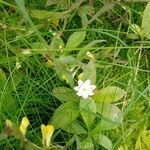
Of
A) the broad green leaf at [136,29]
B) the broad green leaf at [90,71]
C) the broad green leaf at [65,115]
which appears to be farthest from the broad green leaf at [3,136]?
the broad green leaf at [136,29]

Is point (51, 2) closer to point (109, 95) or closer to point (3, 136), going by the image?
point (109, 95)

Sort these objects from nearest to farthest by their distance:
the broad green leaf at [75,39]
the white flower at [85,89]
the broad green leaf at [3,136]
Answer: the broad green leaf at [3,136] → the white flower at [85,89] → the broad green leaf at [75,39]

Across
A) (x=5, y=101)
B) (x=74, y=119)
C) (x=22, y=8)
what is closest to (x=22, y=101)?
(x=5, y=101)

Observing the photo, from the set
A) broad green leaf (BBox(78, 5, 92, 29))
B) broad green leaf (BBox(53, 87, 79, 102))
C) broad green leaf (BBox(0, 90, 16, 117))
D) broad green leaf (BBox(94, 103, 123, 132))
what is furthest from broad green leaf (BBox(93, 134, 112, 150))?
broad green leaf (BBox(78, 5, 92, 29))

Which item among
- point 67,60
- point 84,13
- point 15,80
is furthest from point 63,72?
point 84,13

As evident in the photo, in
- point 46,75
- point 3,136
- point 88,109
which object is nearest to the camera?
point 3,136

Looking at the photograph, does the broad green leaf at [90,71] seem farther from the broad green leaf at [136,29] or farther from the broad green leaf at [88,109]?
the broad green leaf at [136,29]
